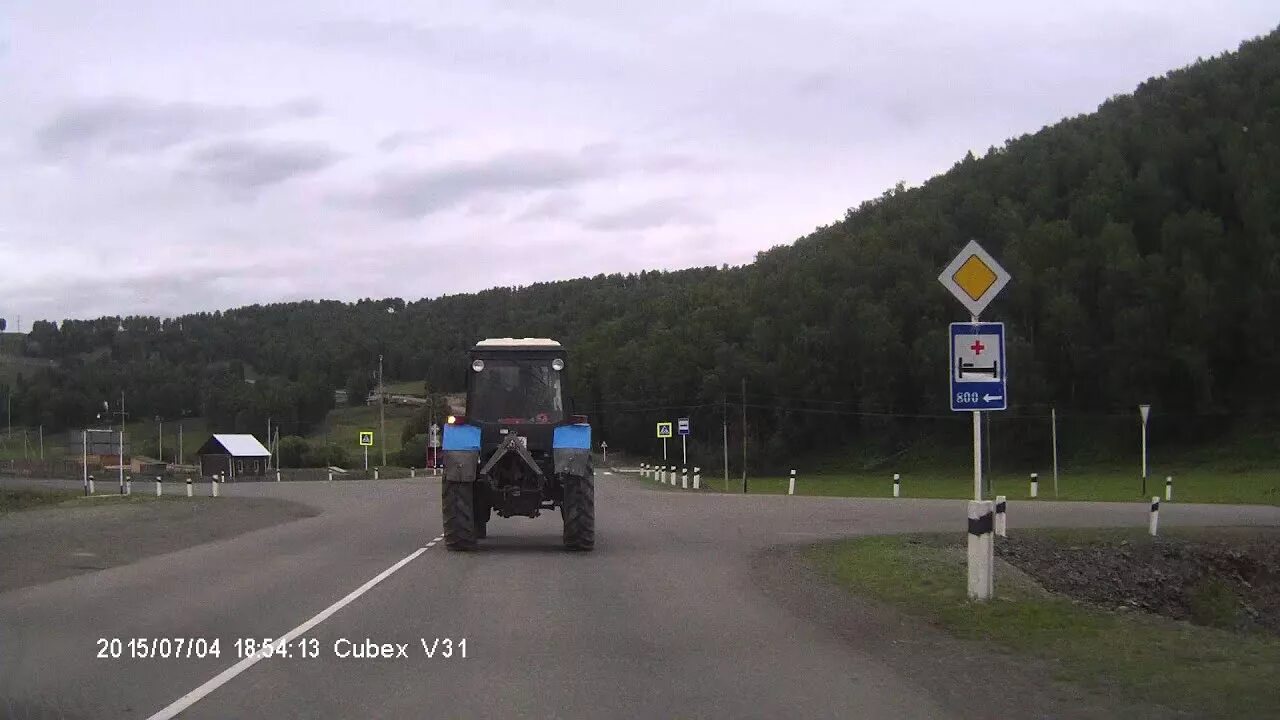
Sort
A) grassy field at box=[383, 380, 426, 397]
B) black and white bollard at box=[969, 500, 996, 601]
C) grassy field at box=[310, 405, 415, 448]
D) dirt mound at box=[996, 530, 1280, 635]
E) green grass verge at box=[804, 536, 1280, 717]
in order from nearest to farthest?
green grass verge at box=[804, 536, 1280, 717]
black and white bollard at box=[969, 500, 996, 601]
dirt mound at box=[996, 530, 1280, 635]
grassy field at box=[383, 380, 426, 397]
grassy field at box=[310, 405, 415, 448]

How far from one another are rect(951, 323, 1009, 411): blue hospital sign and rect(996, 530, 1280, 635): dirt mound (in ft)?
14.2

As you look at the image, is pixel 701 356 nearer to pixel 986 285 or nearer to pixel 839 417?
pixel 839 417

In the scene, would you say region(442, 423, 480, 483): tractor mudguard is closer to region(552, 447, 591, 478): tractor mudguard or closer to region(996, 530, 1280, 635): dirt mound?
region(552, 447, 591, 478): tractor mudguard

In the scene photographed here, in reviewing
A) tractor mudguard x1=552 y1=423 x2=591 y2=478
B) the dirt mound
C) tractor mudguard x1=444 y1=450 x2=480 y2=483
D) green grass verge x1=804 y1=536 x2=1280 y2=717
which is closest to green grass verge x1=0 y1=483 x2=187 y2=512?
tractor mudguard x1=444 y1=450 x2=480 y2=483

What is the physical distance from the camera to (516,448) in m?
18.7

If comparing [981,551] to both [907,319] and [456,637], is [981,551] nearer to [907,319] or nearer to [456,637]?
[456,637]

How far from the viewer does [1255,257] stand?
211ft

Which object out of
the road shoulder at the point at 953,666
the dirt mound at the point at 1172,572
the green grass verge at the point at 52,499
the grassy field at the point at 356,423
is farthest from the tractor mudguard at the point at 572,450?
the grassy field at the point at 356,423

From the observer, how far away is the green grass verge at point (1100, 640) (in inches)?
318

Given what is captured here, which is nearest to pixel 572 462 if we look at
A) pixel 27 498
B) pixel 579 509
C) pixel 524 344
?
pixel 579 509

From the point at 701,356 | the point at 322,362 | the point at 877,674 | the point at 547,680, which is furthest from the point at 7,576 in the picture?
the point at 322,362

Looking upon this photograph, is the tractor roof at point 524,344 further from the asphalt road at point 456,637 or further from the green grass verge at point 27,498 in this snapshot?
the green grass verge at point 27,498

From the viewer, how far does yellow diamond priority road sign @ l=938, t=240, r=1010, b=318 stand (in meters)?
12.6

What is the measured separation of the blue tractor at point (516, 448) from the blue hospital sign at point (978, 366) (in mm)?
7542
